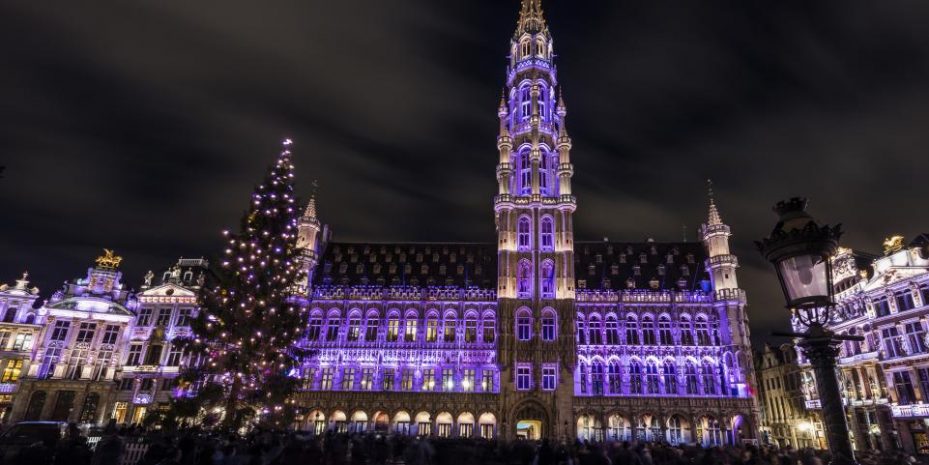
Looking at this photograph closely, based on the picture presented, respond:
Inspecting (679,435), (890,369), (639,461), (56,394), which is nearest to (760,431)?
(679,435)

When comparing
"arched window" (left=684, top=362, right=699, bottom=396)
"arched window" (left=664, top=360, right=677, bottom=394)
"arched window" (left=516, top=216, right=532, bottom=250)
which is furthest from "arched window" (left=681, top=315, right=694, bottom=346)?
"arched window" (left=516, top=216, right=532, bottom=250)

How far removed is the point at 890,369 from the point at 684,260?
19.4 m

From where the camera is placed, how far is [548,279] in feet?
158

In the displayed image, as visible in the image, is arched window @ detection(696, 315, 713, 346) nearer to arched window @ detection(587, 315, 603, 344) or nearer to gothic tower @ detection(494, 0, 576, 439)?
arched window @ detection(587, 315, 603, 344)

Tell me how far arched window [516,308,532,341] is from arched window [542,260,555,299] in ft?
8.22

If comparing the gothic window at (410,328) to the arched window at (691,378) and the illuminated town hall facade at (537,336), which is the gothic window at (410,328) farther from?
the arched window at (691,378)

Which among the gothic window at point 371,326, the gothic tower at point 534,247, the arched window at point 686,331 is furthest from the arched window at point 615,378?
Result: the gothic window at point 371,326

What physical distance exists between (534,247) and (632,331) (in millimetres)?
12516

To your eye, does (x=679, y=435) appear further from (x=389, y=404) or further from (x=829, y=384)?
(x=829, y=384)

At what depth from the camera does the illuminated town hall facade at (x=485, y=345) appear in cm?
4366

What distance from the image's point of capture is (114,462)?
13797mm

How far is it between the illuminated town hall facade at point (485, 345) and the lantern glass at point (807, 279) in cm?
3842

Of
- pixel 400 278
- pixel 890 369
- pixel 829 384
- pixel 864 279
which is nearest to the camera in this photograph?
pixel 829 384

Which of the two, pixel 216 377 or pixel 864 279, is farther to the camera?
pixel 864 279
